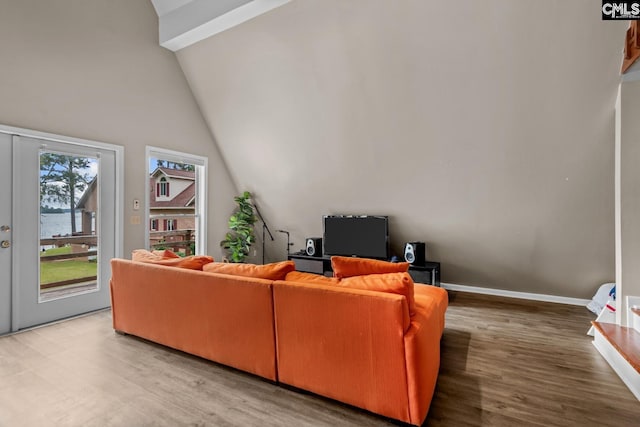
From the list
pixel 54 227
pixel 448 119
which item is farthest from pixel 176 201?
pixel 448 119

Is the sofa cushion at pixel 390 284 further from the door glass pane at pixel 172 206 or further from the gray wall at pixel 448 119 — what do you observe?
the door glass pane at pixel 172 206

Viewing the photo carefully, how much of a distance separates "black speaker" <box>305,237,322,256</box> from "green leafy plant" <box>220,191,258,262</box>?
108 cm

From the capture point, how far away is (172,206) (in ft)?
16.2

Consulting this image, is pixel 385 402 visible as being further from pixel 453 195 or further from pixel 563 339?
pixel 453 195

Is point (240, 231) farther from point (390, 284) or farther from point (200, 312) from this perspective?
point (390, 284)

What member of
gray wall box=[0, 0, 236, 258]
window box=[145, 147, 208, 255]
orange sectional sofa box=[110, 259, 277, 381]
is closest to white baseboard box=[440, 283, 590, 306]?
orange sectional sofa box=[110, 259, 277, 381]

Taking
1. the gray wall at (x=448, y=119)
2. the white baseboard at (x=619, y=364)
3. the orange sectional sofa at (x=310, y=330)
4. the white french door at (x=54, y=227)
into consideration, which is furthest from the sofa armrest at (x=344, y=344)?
the white french door at (x=54, y=227)

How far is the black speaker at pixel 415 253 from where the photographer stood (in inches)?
175

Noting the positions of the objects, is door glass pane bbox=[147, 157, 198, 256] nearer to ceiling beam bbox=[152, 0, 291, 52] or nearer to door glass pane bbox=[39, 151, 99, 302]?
door glass pane bbox=[39, 151, 99, 302]

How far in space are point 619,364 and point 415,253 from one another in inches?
91.1

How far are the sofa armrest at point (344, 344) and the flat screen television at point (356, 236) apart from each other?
9.41 feet

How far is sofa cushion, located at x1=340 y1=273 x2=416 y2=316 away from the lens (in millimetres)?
1885

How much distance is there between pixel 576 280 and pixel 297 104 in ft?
13.7

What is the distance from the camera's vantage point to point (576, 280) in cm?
400
